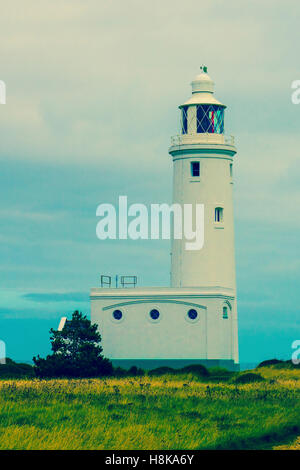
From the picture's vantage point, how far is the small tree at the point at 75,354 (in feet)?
141

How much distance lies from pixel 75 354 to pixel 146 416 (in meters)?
18.8

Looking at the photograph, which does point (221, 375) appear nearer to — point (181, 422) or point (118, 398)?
point (118, 398)

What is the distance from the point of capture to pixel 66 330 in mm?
46094

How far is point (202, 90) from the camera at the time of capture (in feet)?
171

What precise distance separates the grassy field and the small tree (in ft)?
23.0

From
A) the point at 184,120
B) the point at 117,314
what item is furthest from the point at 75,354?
the point at 184,120

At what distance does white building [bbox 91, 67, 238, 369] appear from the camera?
162 feet

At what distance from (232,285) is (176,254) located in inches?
130

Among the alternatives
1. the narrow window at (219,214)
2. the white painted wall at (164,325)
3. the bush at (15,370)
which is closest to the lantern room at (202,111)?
the narrow window at (219,214)

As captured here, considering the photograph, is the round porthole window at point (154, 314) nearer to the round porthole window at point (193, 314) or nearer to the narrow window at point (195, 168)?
the round porthole window at point (193, 314)

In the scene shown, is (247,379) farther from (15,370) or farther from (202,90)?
(202,90)

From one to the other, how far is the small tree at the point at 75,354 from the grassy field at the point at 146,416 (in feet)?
23.0

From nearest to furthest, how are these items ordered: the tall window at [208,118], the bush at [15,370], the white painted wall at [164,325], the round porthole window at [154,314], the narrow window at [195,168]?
the bush at [15,370] → the white painted wall at [164,325] → the round porthole window at [154,314] → the narrow window at [195,168] → the tall window at [208,118]

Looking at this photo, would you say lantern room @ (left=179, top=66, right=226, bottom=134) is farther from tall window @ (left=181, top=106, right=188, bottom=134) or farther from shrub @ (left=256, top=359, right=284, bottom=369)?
shrub @ (left=256, top=359, right=284, bottom=369)
